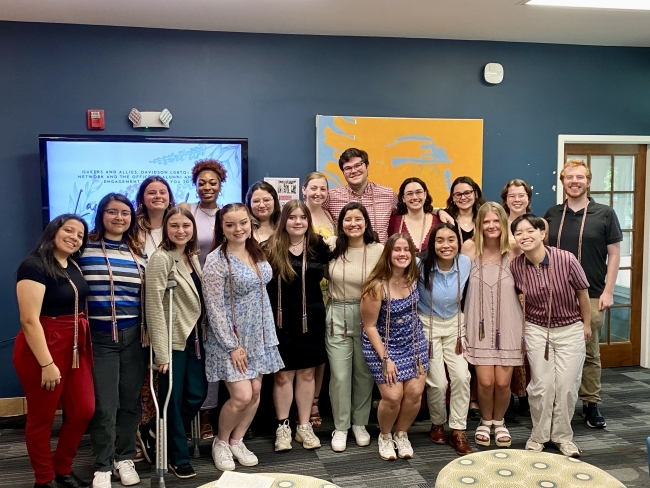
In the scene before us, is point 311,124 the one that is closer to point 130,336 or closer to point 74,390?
point 130,336

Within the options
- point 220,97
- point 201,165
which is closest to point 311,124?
point 220,97

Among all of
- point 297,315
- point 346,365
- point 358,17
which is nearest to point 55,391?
point 297,315

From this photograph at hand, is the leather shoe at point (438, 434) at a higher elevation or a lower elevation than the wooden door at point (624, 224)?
lower

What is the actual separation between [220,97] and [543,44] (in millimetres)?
2576

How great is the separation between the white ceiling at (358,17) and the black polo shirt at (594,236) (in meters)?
1.32

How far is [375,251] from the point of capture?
335 centimetres

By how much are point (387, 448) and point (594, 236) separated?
1894mm

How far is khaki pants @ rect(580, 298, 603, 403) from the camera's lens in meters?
3.78

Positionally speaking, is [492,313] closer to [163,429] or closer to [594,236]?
[594,236]

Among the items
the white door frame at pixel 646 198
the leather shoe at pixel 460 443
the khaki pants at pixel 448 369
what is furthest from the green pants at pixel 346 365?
the white door frame at pixel 646 198

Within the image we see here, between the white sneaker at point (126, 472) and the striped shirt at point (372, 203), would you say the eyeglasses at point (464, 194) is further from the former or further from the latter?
the white sneaker at point (126, 472)

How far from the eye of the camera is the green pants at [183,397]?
2941 millimetres

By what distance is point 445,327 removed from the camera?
3365 millimetres

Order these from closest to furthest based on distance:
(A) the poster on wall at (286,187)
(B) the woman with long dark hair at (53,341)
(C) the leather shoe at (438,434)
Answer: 1. (B) the woman with long dark hair at (53,341)
2. (C) the leather shoe at (438,434)
3. (A) the poster on wall at (286,187)
